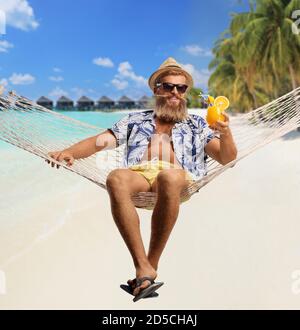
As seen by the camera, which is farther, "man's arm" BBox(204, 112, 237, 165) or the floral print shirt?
the floral print shirt

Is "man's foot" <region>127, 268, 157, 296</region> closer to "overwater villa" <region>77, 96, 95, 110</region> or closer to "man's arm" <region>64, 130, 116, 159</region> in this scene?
"man's arm" <region>64, 130, 116, 159</region>

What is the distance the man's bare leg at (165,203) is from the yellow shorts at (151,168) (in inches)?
6.5

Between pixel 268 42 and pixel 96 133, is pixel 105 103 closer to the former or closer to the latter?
pixel 268 42

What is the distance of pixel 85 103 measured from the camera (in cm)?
3030

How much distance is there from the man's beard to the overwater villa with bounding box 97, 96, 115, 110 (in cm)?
2854

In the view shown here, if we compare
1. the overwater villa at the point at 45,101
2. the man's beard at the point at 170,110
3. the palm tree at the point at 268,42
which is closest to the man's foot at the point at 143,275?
the man's beard at the point at 170,110

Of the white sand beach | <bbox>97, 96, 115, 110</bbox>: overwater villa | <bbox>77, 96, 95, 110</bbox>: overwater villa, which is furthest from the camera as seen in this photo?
<bbox>77, 96, 95, 110</bbox>: overwater villa

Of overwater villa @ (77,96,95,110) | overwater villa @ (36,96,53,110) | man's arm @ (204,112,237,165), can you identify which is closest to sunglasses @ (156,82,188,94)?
man's arm @ (204,112,237,165)

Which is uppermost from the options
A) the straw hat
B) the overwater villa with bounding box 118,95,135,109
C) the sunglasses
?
the overwater villa with bounding box 118,95,135,109

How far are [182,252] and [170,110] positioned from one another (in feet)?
3.63

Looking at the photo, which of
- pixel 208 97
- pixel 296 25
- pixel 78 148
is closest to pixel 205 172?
pixel 208 97

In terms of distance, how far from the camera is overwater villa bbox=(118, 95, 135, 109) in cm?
3016

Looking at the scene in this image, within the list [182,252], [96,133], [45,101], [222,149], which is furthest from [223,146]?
[45,101]

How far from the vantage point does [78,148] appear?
171 centimetres
